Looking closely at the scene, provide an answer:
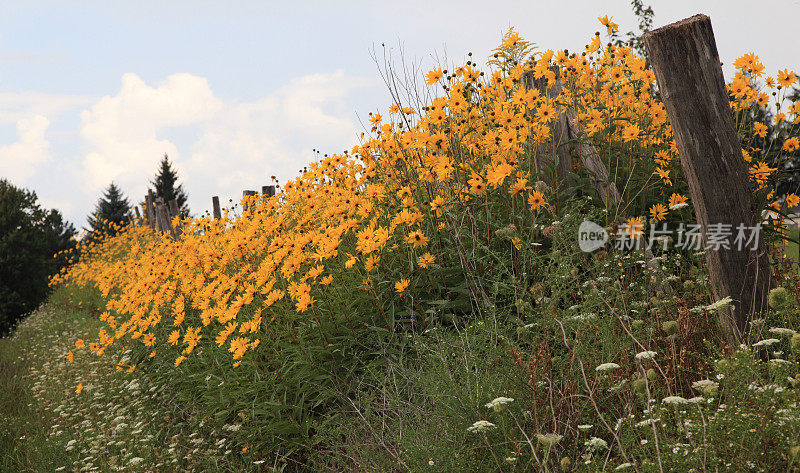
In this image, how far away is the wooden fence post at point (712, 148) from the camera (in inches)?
137

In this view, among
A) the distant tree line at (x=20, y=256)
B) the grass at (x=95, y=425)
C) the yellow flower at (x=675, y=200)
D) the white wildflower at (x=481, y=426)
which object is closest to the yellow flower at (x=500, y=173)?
the yellow flower at (x=675, y=200)

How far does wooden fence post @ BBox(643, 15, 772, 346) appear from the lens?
347 centimetres

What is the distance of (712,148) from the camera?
11.4 ft

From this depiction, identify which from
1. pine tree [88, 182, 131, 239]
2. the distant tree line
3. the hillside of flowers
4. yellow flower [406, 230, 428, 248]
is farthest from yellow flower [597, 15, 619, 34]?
pine tree [88, 182, 131, 239]

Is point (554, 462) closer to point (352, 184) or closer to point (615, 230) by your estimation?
point (615, 230)

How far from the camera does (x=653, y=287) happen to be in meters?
3.90

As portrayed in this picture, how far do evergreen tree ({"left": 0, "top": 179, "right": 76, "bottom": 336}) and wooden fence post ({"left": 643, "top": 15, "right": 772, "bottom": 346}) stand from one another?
14.2 metres

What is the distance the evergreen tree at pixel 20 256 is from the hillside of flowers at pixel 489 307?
31.2ft

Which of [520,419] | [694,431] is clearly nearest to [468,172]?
[520,419]

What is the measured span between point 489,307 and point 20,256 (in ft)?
44.2

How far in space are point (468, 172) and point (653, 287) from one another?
62.1 inches

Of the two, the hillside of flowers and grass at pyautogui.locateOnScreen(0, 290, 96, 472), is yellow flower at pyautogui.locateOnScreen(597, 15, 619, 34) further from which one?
grass at pyautogui.locateOnScreen(0, 290, 96, 472)

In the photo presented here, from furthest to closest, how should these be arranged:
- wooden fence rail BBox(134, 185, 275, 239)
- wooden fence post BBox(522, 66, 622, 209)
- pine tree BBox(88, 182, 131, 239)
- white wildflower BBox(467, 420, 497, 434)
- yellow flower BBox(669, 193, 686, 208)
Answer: pine tree BBox(88, 182, 131, 239)
wooden fence rail BBox(134, 185, 275, 239)
wooden fence post BBox(522, 66, 622, 209)
yellow flower BBox(669, 193, 686, 208)
white wildflower BBox(467, 420, 497, 434)

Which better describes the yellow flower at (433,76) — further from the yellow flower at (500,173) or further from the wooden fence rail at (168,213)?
the wooden fence rail at (168,213)
